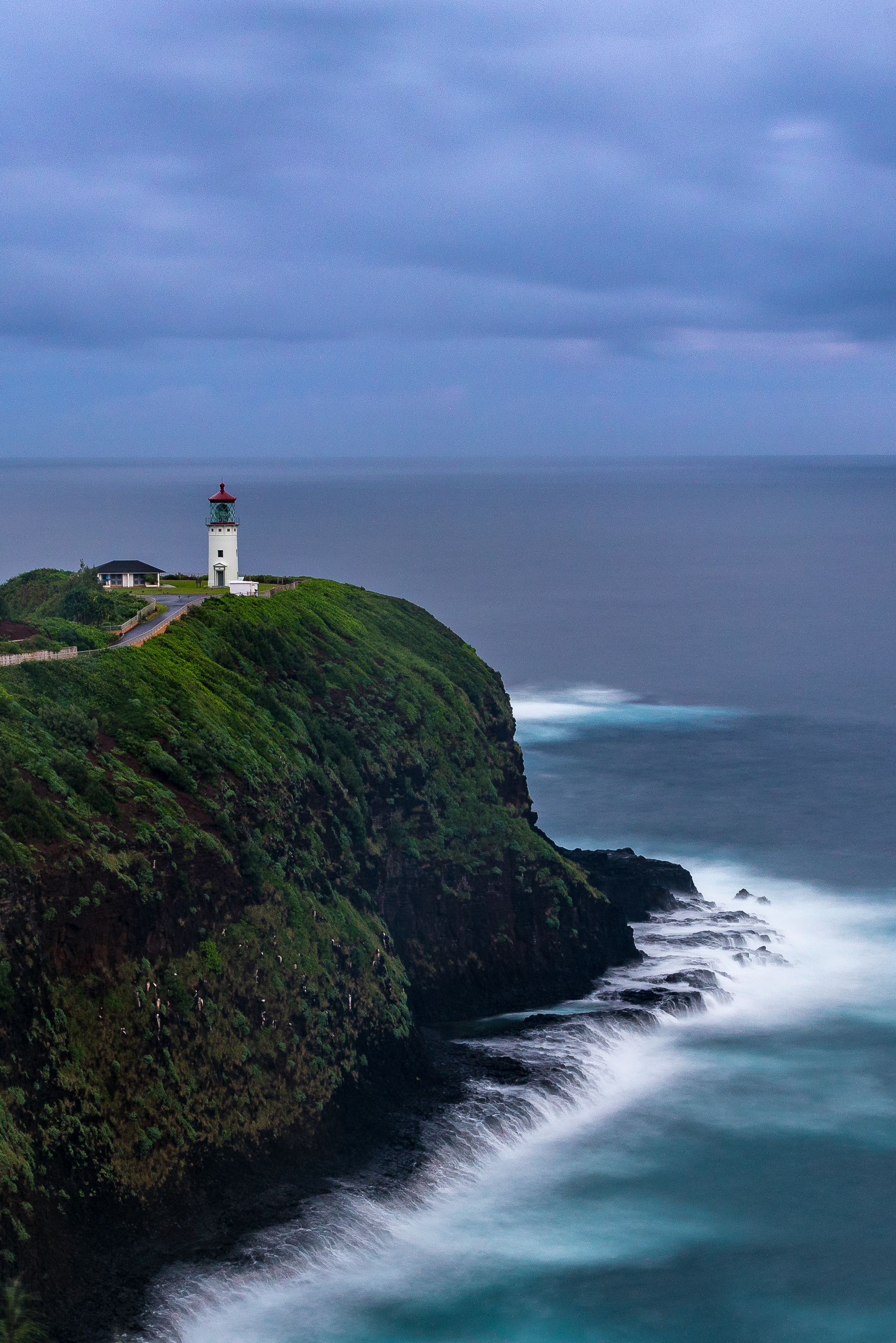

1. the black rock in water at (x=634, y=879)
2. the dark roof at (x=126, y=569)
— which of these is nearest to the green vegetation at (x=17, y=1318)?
the black rock in water at (x=634, y=879)

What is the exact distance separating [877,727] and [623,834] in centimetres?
4240

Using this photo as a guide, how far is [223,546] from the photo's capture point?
90.3 m

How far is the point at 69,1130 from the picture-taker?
42.3 meters

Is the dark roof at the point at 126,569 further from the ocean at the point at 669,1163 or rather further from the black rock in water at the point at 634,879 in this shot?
the black rock in water at the point at 634,879

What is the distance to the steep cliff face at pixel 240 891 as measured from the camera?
4378 centimetres

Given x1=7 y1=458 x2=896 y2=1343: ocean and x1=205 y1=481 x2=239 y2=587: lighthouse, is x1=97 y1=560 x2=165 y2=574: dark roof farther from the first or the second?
x1=7 y1=458 x2=896 y2=1343: ocean

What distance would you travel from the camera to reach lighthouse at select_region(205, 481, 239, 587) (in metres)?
89.6

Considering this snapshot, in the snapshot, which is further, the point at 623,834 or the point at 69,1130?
the point at 623,834

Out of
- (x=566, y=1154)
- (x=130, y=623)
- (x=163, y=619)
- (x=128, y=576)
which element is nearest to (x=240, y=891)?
(x=566, y=1154)

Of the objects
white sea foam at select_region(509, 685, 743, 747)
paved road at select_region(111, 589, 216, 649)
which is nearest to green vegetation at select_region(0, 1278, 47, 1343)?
paved road at select_region(111, 589, 216, 649)

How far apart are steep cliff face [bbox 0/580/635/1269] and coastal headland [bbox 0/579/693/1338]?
0.11 m

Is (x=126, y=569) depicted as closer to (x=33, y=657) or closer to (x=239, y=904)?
(x=33, y=657)

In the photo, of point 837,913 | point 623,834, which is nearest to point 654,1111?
point 837,913

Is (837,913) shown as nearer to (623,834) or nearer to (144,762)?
(623,834)
